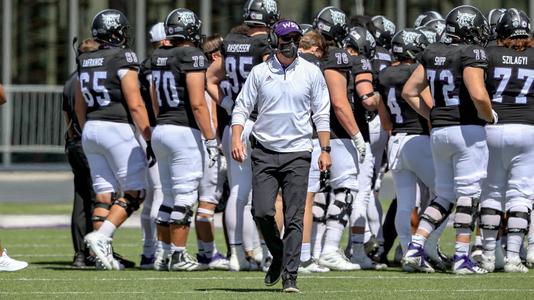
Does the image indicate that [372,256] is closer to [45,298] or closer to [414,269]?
[414,269]

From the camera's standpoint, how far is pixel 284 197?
37.8 ft

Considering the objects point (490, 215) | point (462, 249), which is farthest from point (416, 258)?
point (490, 215)

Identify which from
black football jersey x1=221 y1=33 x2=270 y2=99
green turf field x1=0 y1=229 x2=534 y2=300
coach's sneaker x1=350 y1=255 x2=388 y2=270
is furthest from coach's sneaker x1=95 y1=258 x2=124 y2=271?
coach's sneaker x1=350 y1=255 x2=388 y2=270

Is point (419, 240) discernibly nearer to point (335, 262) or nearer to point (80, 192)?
point (335, 262)

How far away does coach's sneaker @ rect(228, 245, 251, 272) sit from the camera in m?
13.7

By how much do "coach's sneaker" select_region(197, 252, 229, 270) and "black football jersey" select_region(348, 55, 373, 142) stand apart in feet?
5.79

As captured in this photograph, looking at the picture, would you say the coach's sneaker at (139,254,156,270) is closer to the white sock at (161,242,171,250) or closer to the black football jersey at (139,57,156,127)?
the white sock at (161,242,171,250)

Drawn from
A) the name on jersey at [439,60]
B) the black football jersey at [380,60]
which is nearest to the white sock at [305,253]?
the name on jersey at [439,60]

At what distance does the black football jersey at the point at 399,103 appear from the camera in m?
14.0

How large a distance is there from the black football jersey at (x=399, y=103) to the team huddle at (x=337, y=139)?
1cm

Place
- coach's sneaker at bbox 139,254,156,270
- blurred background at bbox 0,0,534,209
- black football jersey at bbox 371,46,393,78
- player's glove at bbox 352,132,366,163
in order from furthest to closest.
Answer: blurred background at bbox 0,0,534,209
black football jersey at bbox 371,46,393,78
coach's sneaker at bbox 139,254,156,270
player's glove at bbox 352,132,366,163

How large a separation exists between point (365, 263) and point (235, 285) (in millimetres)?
2212

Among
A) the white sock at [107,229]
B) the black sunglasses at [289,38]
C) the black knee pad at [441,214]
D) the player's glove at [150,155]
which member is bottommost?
the white sock at [107,229]

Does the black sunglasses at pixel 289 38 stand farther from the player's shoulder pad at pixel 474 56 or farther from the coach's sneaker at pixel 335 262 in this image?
the coach's sneaker at pixel 335 262
